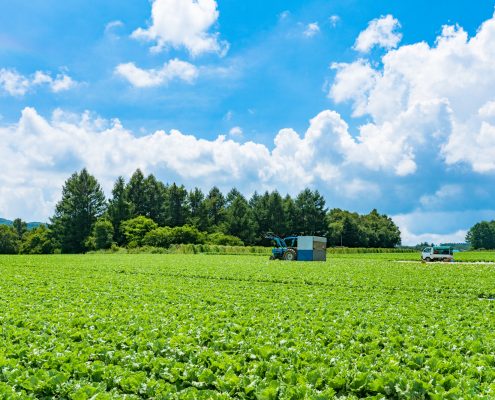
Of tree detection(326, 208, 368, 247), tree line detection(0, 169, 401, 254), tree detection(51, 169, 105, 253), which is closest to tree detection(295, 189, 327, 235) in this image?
tree line detection(0, 169, 401, 254)

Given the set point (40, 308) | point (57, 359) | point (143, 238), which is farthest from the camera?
point (143, 238)

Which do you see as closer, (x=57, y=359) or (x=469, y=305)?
(x=57, y=359)

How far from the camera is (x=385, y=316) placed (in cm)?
1052

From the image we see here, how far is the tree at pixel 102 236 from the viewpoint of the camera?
75938 mm

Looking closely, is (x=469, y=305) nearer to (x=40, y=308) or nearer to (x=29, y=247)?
(x=40, y=308)

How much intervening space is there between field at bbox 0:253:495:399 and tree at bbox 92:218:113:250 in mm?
64202

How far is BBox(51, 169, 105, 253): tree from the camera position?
83.4 metres

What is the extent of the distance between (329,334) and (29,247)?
93583mm

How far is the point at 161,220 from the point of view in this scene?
92688 millimetres

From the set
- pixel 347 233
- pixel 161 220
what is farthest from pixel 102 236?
pixel 347 233

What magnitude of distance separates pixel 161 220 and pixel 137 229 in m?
12.3

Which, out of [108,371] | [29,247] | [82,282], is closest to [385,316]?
[108,371]

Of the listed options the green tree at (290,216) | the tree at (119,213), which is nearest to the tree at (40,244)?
the tree at (119,213)

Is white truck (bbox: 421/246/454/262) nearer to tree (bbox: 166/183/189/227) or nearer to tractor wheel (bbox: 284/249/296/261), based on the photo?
tractor wheel (bbox: 284/249/296/261)
